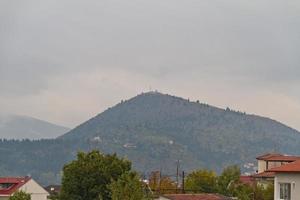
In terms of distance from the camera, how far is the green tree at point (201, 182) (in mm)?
109594

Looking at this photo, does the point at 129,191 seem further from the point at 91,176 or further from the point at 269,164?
the point at 269,164

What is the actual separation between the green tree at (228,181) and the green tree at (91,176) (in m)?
35.2

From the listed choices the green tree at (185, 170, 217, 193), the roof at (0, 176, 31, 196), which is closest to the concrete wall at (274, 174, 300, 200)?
the green tree at (185, 170, 217, 193)

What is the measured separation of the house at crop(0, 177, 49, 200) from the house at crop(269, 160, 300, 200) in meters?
57.1

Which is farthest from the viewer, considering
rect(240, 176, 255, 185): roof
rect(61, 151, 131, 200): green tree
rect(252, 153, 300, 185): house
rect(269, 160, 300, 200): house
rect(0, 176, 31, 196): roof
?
rect(240, 176, 255, 185): roof

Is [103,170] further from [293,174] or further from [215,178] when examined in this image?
[215,178]

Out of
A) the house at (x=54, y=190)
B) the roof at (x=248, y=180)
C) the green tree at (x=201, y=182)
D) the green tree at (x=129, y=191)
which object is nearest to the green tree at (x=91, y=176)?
the house at (x=54, y=190)

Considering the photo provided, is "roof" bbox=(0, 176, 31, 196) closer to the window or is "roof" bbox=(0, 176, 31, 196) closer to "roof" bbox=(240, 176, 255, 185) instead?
"roof" bbox=(240, 176, 255, 185)

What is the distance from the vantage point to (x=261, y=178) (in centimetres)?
10588

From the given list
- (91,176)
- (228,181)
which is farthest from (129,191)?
(228,181)

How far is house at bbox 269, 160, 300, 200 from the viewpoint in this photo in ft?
172

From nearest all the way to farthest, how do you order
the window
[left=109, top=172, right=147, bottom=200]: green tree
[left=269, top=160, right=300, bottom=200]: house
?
[left=109, top=172, right=147, bottom=200]: green tree < [left=269, top=160, right=300, bottom=200]: house < the window

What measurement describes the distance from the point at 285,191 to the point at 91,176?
22166 millimetres

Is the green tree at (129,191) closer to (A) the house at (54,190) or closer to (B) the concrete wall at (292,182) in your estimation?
(B) the concrete wall at (292,182)
